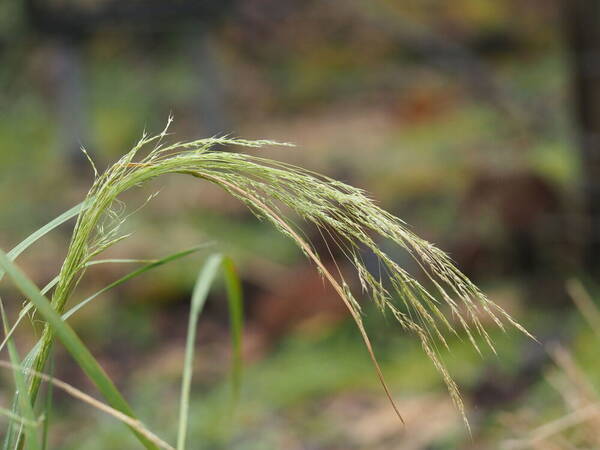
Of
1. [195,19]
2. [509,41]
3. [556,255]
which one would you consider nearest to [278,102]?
[509,41]

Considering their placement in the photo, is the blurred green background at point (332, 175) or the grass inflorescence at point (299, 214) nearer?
the grass inflorescence at point (299, 214)

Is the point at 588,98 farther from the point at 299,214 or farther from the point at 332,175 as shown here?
the point at 299,214

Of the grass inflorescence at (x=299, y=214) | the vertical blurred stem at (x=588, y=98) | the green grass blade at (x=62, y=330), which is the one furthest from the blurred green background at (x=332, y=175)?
the green grass blade at (x=62, y=330)

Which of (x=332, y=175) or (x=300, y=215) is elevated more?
(x=300, y=215)

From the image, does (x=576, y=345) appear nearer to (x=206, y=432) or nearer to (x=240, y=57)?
(x=206, y=432)

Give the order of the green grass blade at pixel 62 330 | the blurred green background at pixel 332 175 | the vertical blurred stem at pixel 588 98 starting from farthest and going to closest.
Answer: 1. the vertical blurred stem at pixel 588 98
2. the blurred green background at pixel 332 175
3. the green grass blade at pixel 62 330

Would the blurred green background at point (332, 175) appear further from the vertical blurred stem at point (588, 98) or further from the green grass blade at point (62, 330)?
the green grass blade at point (62, 330)

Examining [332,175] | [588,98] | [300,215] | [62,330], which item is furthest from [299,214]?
[332,175]
